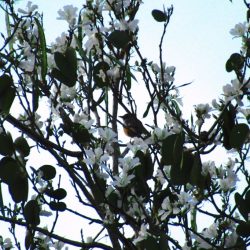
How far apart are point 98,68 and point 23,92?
358 millimetres

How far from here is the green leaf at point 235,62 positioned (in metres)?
2.11

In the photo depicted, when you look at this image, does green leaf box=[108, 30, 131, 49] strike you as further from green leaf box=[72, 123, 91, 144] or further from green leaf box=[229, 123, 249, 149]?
green leaf box=[229, 123, 249, 149]

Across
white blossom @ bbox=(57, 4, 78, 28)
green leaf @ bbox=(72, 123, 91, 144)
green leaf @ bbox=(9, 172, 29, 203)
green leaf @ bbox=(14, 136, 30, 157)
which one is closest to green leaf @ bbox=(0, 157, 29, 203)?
green leaf @ bbox=(9, 172, 29, 203)

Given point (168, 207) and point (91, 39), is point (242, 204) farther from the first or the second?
point (91, 39)

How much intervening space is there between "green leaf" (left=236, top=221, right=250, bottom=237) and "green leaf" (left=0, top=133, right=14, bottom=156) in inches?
30.1

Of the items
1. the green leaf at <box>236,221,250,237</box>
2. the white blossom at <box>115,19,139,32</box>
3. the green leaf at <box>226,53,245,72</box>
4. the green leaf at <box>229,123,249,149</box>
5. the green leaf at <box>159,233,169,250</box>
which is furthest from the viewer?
the white blossom at <box>115,19,139,32</box>

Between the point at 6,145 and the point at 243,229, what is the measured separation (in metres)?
0.80

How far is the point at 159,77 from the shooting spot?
246cm

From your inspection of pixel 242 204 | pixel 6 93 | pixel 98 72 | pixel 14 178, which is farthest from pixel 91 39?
pixel 242 204

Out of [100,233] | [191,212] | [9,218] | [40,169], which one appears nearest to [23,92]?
[40,169]

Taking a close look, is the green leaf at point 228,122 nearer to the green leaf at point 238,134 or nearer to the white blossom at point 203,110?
the green leaf at point 238,134

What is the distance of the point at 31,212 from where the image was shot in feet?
6.53

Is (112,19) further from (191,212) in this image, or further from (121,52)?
(191,212)

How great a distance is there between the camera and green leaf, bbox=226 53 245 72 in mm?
2109
